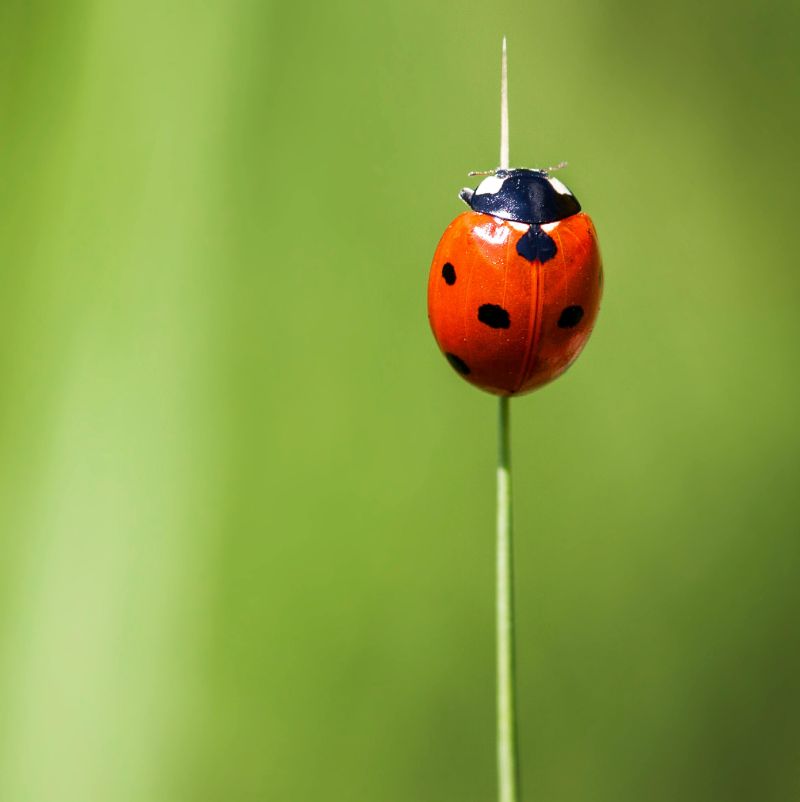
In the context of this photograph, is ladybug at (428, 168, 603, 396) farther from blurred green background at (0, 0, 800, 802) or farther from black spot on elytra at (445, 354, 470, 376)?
blurred green background at (0, 0, 800, 802)

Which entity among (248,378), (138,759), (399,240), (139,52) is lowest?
(138,759)

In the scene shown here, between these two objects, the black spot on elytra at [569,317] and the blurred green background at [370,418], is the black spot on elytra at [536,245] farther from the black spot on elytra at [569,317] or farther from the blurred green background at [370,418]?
the blurred green background at [370,418]

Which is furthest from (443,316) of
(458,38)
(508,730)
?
(458,38)

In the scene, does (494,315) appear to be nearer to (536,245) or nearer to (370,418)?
(536,245)

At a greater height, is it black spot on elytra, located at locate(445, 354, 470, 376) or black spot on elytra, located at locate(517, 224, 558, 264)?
black spot on elytra, located at locate(517, 224, 558, 264)

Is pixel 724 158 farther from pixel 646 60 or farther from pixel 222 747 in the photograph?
pixel 222 747

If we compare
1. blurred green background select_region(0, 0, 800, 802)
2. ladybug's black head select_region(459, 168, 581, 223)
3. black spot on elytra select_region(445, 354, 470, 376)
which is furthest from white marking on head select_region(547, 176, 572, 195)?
blurred green background select_region(0, 0, 800, 802)
